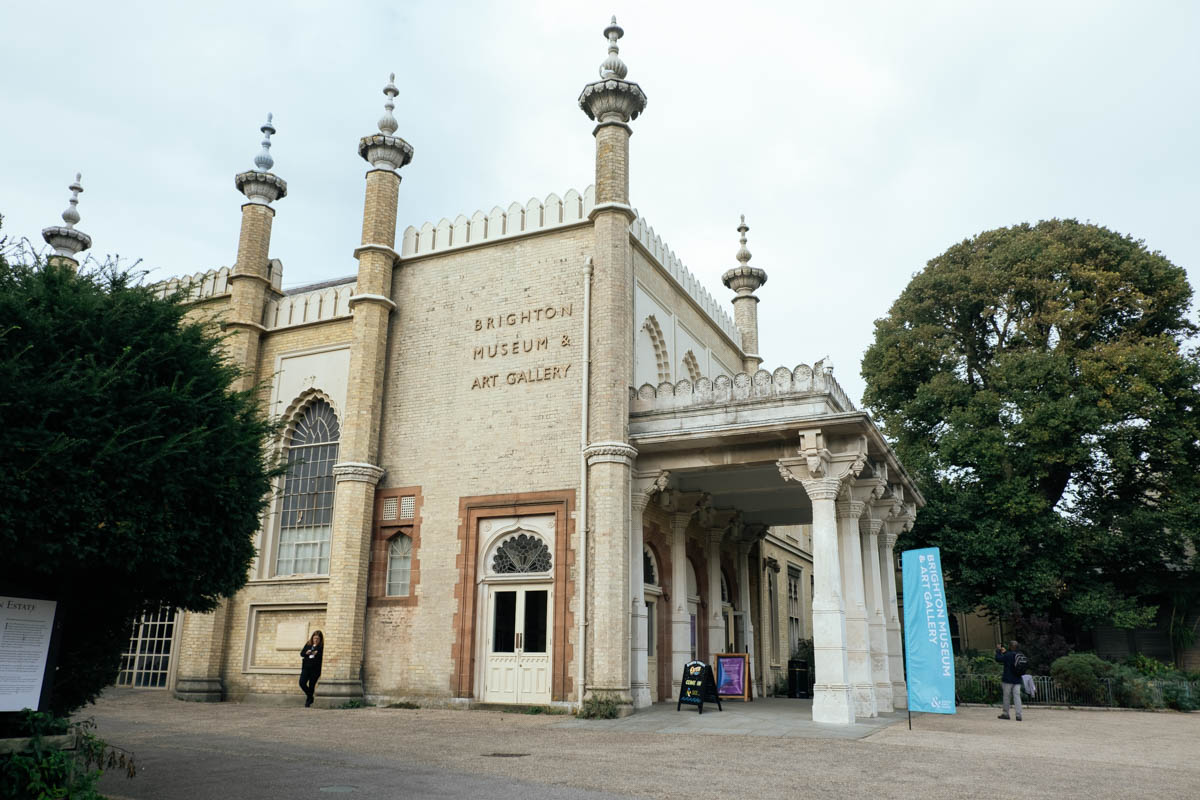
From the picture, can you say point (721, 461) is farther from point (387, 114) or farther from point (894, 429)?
point (894, 429)

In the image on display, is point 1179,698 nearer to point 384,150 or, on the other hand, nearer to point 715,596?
point 715,596

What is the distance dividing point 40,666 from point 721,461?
11.4 m

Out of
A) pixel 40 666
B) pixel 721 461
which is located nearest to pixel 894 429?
pixel 721 461

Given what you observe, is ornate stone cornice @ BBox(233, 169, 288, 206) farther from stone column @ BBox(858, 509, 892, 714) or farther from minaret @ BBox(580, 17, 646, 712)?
stone column @ BBox(858, 509, 892, 714)

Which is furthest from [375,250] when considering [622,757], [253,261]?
[622,757]

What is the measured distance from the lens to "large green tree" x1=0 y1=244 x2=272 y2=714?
6156 mm

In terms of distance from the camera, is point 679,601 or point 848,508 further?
point 679,601

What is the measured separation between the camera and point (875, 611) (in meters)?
17.5

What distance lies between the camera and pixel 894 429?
94.3 ft

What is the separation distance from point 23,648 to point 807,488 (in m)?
11.6

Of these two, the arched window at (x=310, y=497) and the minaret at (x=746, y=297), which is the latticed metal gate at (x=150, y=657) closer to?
the arched window at (x=310, y=497)

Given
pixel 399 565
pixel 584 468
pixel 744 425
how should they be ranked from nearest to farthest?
pixel 744 425
pixel 584 468
pixel 399 565

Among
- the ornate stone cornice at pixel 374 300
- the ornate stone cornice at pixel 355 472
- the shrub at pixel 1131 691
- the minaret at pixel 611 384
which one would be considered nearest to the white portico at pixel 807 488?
the minaret at pixel 611 384

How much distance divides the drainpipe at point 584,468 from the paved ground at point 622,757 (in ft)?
4.04
